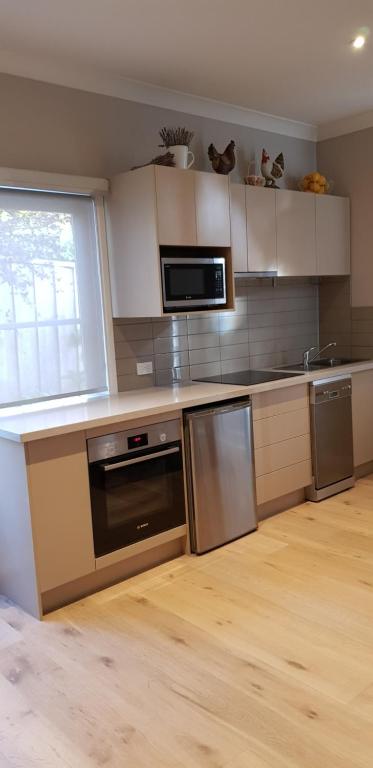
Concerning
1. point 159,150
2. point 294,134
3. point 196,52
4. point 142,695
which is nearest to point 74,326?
point 159,150

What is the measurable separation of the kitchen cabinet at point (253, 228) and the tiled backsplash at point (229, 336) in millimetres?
368

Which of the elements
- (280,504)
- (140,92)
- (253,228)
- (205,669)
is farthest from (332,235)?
(205,669)

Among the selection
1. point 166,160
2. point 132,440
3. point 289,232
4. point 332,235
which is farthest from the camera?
point 332,235

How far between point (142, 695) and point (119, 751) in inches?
11.2

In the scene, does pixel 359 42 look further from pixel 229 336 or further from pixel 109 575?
pixel 109 575

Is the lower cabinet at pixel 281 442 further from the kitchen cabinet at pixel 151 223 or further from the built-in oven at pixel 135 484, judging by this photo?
the kitchen cabinet at pixel 151 223

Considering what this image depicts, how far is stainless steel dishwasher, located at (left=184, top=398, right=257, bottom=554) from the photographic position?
334 centimetres

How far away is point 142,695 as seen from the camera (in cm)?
223

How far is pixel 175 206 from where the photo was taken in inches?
135

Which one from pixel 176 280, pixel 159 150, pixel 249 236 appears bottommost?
pixel 176 280

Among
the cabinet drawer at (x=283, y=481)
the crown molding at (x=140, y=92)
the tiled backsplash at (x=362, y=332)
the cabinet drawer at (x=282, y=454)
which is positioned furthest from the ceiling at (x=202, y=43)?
the cabinet drawer at (x=283, y=481)

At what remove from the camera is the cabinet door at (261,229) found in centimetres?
400

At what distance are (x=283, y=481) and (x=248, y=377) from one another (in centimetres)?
70

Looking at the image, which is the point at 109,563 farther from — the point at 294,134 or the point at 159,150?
the point at 294,134
